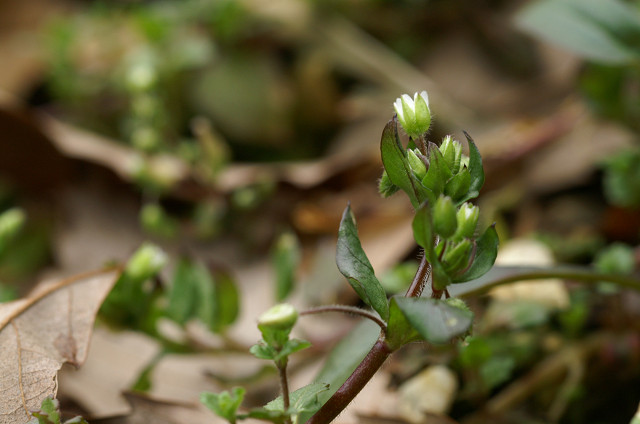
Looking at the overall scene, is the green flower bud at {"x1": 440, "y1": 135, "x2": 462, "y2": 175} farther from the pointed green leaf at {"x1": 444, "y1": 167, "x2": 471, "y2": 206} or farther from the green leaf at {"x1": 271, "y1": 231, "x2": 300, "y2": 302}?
→ the green leaf at {"x1": 271, "y1": 231, "x2": 300, "y2": 302}

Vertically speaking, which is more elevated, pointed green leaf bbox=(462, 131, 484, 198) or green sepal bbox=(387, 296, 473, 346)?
pointed green leaf bbox=(462, 131, 484, 198)

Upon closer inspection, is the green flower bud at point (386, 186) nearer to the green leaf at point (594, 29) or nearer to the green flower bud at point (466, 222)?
the green flower bud at point (466, 222)

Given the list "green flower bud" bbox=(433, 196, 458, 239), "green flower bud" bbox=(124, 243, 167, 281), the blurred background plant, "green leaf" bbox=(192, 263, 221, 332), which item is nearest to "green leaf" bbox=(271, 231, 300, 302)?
the blurred background plant

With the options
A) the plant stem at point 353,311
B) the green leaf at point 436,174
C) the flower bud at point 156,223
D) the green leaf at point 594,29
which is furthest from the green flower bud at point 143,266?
the green leaf at point 594,29

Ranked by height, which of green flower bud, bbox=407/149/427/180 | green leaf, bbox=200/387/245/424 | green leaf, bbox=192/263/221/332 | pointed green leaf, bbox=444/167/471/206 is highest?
green flower bud, bbox=407/149/427/180

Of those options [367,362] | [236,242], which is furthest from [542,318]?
[236,242]

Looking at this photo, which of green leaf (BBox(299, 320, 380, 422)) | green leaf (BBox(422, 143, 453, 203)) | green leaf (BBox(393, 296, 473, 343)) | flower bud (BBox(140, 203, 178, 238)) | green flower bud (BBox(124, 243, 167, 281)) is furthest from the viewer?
flower bud (BBox(140, 203, 178, 238))

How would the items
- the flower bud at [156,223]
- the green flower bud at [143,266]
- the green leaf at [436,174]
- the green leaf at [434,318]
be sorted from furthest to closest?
the flower bud at [156,223] < the green flower bud at [143,266] < the green leaf at [436,174] < the green leaf at [434,318]
